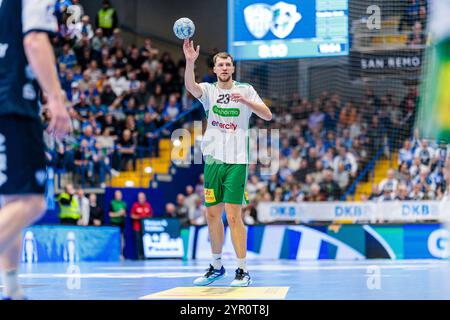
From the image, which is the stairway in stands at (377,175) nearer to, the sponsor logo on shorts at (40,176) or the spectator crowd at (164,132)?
the spectator crowd at (164,132)

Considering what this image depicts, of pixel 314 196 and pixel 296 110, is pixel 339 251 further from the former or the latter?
pixel 296 110

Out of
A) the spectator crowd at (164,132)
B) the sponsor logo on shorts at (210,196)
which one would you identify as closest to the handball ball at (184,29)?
the sponsor logo on shorts at (210,196)

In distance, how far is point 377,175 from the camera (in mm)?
19312

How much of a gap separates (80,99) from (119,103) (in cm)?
132

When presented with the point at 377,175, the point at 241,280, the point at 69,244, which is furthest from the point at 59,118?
the point at 377,175

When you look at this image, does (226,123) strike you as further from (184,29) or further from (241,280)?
(241,280)

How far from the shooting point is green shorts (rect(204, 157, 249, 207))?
25.6 ft

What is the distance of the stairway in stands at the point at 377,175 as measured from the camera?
18978 mm

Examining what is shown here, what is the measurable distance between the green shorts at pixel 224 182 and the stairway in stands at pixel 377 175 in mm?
11283

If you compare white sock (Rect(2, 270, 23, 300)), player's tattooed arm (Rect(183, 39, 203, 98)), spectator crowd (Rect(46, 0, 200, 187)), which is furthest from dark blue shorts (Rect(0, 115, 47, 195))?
spectator crowd (Rect(46, 0, 200, 187))

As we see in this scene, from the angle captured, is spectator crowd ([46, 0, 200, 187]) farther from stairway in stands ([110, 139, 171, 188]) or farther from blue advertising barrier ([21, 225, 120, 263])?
blue advertising barrier ([21, 225, 120, 263])

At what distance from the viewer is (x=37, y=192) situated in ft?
14.6

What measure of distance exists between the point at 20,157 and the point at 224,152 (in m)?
3.73
